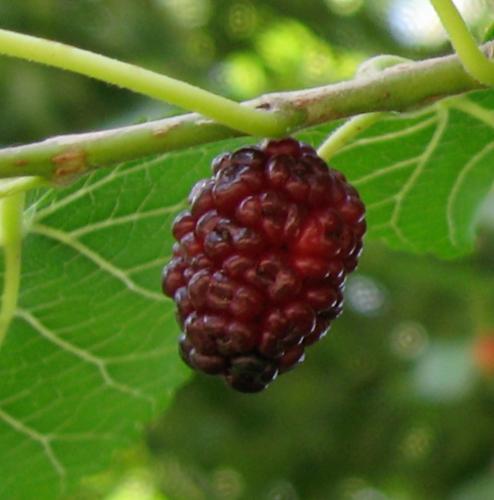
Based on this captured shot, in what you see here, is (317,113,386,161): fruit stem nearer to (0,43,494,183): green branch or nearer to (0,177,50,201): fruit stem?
(0,43,494,183): green branch

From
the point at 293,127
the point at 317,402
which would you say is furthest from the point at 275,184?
the point at 317,402

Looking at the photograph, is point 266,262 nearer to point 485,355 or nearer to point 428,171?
point 428,171

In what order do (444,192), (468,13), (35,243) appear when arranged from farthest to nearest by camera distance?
(468,13)
(444,192)
(35,243)

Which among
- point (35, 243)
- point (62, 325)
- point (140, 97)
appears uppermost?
point (35, 243)

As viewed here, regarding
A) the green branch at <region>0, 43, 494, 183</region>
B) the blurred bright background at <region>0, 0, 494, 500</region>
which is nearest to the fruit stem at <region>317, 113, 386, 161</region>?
the green branch at <region>0, 43, 494, 183</region>

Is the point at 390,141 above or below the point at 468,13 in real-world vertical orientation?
above

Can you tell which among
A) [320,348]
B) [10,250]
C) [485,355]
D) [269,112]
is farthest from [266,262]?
[320,348]

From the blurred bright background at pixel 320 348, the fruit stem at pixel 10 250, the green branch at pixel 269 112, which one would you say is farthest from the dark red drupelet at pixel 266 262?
the blurred bright background at pixel 320 348

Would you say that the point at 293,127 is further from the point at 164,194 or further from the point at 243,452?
the point at 243,452
